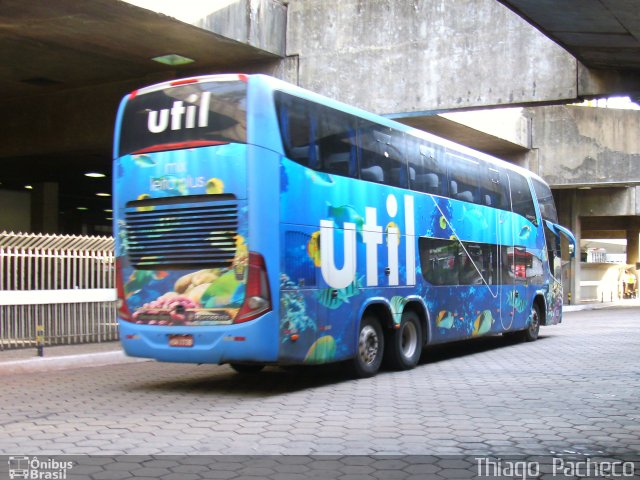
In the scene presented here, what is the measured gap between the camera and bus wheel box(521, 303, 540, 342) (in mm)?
17781

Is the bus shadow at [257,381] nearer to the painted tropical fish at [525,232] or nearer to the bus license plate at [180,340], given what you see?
the bus license plate at [180,340]

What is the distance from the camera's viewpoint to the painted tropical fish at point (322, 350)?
384 inches

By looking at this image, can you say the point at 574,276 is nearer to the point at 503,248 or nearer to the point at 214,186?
the point at 503,248

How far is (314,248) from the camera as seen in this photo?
32.6 feet

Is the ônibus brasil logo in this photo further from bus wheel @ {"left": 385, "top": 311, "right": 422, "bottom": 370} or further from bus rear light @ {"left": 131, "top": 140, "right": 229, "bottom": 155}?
bus wheel @ {"left": 385, "top": 311, "right": 422, "bottom": 370}

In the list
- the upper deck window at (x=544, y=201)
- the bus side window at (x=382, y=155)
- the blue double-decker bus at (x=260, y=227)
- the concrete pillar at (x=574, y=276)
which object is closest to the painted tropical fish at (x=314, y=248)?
the blue double-decker bus at (x=260, y=227)

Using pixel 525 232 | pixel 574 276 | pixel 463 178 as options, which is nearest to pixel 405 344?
pixel 463 178

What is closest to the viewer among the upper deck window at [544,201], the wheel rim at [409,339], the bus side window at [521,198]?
the wheel rim at [409,339]

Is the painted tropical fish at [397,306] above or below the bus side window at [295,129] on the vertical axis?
below

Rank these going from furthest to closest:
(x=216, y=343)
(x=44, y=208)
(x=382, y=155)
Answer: (x=44, y=208), (x=382, y=155), (x=216, y=343)

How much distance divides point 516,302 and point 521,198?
2489mm

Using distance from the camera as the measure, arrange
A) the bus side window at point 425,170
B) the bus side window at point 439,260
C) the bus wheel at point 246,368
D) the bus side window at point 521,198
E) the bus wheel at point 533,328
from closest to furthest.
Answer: the bus wheel at point 246,368 → the bus side window at point 425,170 → the bus side window at point 439,260 → the bus side window at point 521,198 → the bus wheel at point 533,328

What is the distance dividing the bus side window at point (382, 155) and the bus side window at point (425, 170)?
26cm

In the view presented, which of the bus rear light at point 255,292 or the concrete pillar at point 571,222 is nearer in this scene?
the bus rear light at point 255,292
